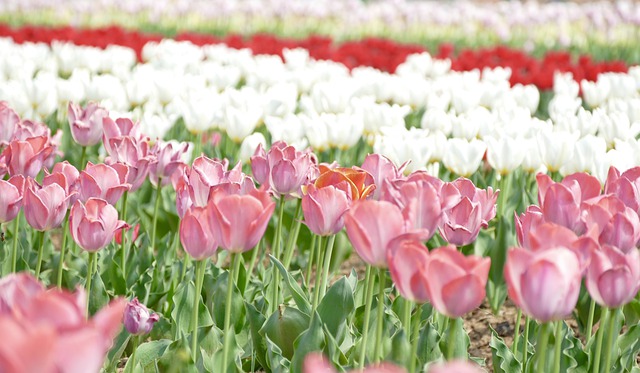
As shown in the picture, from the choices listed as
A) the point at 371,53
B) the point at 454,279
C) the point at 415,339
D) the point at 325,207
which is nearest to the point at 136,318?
the point at 325,207

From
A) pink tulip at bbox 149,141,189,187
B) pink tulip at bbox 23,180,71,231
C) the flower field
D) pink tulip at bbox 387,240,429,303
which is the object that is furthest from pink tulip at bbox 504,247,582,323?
pink tulip at bbox 149,141,189,187

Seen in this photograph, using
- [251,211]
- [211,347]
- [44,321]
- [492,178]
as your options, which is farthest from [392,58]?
[44,321]

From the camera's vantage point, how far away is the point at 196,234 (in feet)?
6.13

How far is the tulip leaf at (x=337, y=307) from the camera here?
7.65ft

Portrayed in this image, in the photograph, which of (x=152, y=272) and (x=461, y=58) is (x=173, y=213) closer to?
(x=152, y=272)

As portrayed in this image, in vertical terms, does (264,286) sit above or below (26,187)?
below

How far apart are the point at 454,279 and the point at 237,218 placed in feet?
1.56

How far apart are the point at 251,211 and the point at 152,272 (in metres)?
1.36

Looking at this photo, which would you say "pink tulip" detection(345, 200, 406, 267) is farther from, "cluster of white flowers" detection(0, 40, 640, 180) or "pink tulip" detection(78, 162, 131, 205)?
"cluster of white flowers" detection(0, 40, 640, 180)

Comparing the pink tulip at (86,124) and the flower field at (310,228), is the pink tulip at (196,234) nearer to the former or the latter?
the flower field at (310,228)

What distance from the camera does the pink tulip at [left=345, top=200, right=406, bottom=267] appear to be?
62.4 inches

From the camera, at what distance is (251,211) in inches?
66.4

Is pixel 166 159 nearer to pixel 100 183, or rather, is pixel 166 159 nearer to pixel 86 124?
pixel 100 183

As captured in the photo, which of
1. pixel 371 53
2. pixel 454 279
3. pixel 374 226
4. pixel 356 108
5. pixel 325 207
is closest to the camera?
pixel 454 279
